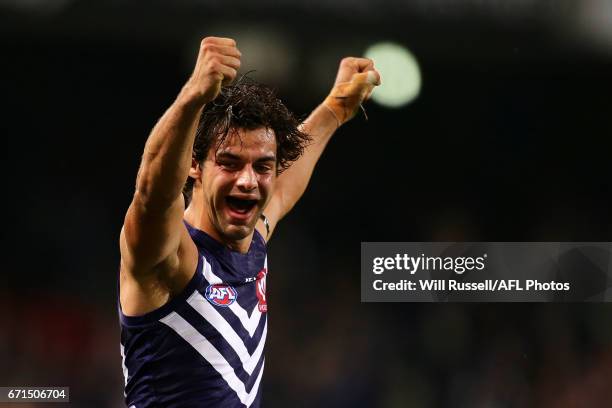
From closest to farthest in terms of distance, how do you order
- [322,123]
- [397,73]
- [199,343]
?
1. [199,343]
2. [322,123]
3. [397,73]

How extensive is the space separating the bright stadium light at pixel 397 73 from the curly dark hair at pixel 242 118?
0.91 m

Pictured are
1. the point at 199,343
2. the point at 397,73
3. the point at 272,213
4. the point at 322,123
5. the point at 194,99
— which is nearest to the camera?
the point at 194,99

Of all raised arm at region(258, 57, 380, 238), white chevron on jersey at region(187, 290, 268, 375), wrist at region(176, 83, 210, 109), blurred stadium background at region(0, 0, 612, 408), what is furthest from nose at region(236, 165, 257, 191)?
blurred stadium background at region(0, 0, 612, 408)

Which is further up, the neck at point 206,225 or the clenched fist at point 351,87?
the clenched fist at point 351,87

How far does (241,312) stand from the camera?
4.69 feet

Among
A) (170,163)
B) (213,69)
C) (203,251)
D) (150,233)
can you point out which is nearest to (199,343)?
(203,251)

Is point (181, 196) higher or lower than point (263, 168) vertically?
lower

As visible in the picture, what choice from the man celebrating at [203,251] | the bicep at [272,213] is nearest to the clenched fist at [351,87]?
the bicep at [272,213]

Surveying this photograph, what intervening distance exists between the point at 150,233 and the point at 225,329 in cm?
32

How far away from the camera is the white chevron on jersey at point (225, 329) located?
133cm

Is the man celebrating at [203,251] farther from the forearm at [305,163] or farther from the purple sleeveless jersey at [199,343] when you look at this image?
the forearm at [305,163]

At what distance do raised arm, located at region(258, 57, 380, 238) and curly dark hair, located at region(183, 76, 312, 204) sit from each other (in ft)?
1.03

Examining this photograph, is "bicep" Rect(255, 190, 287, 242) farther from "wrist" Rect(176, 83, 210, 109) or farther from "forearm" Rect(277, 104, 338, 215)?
"wrist" Rect(176, 83, 210, 109)

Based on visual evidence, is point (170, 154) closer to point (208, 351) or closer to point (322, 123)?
point (208, 351)
